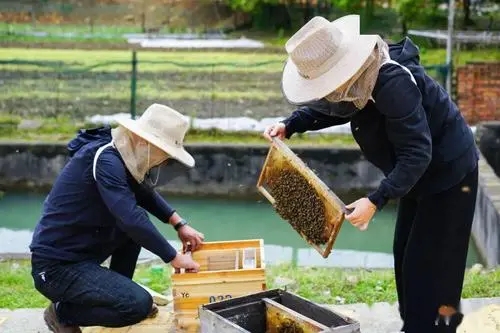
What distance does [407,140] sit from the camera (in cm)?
322

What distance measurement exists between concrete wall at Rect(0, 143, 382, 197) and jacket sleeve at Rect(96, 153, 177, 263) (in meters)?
8.01

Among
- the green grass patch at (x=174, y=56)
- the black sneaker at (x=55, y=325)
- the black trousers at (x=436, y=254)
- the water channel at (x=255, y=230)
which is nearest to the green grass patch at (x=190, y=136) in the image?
the water channel at (x=255, y=230)

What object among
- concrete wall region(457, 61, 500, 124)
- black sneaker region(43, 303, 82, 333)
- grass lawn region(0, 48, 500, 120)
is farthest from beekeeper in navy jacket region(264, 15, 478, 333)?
grass lawn region(0, 48, 500, 120)

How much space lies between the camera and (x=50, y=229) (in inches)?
151

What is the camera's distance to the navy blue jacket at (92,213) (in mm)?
3662

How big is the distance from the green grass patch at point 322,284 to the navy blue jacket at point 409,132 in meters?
1.73

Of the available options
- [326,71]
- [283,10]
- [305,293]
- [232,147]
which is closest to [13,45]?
[283,10]

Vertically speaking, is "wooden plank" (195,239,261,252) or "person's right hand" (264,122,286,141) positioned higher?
"person's right hand" (264,122,286,141)

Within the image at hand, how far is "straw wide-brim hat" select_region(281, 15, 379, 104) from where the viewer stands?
128 inches

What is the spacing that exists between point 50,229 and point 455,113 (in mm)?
1855

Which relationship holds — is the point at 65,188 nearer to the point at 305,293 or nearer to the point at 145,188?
the point at 145,188

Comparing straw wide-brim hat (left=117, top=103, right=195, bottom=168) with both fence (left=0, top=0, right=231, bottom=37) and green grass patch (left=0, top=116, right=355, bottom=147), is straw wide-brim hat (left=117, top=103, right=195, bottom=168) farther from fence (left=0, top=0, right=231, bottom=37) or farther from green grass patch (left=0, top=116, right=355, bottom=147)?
fence (left=0, top=0, right=231, bottom=37)

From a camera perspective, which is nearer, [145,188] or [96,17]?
[145,188]

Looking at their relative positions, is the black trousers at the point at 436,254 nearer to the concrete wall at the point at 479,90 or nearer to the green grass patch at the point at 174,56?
the concrete wall at the point at 479,90
